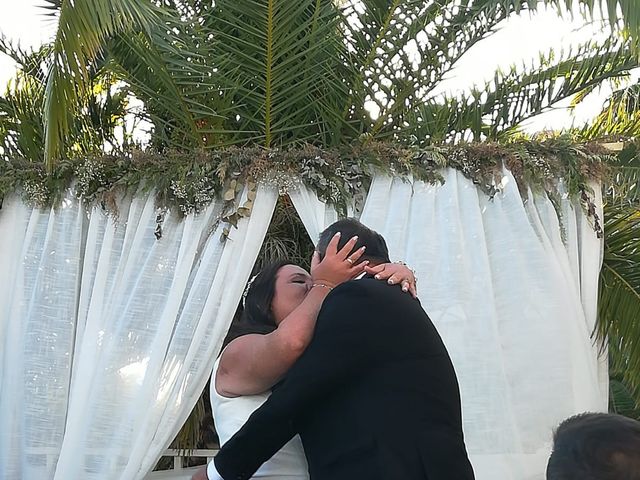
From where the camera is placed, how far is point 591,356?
12.3ft

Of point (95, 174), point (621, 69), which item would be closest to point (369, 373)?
point (95, 174)

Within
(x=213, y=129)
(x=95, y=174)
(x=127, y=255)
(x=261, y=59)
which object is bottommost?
(x=127, y=255)

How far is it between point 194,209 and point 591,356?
1945mm

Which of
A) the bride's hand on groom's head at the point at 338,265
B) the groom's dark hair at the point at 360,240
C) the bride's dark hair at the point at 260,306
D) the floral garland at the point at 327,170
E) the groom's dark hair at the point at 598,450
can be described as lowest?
the groom's dark hair at the point at 598,450

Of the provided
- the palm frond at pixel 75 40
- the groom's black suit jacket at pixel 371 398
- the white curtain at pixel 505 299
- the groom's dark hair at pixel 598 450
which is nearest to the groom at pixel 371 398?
the groom's black suit jacket at pixel 371 398

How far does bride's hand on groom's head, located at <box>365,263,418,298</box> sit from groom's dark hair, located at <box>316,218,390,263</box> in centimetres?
5

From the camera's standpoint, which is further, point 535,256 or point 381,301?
point 535,256

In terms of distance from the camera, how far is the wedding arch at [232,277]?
11.8 feet

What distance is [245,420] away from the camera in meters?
2.27

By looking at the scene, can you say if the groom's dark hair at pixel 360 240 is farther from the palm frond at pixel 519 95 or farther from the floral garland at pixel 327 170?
the palm frond at pixel 519 95

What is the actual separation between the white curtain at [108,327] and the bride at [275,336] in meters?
1.22

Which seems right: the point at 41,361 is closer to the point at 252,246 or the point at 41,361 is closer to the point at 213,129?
the point at 252,246

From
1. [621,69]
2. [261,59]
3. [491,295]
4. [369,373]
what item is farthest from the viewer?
[621,69]

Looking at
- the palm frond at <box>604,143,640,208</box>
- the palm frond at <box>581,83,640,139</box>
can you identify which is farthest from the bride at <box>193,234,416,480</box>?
the palm frond at <box>581,83,640,139</box>
